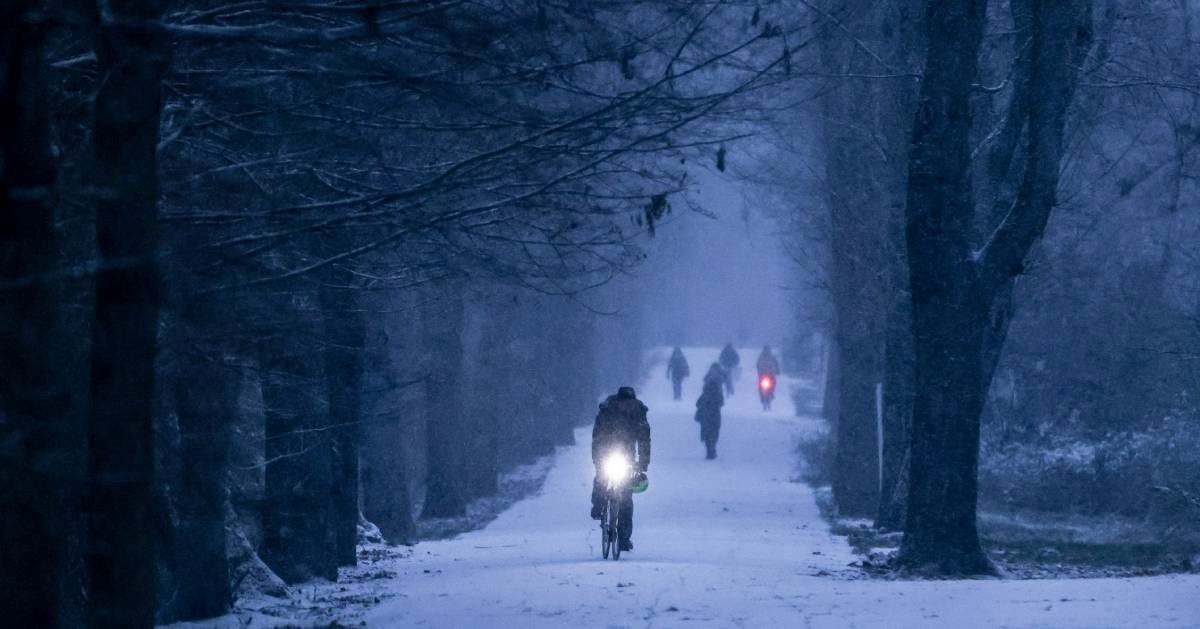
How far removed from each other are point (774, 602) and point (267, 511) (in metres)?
5.71

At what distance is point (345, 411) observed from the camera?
1694cm

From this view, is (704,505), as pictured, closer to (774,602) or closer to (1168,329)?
(1168,329)

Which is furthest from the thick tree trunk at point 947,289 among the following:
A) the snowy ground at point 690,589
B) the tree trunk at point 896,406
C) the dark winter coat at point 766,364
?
the dark winter coat at point 766,364

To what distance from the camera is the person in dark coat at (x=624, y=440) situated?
16672 millimetres

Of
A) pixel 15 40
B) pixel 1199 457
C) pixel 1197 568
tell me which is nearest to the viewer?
pixel 15 40

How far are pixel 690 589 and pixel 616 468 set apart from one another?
4.30 meters

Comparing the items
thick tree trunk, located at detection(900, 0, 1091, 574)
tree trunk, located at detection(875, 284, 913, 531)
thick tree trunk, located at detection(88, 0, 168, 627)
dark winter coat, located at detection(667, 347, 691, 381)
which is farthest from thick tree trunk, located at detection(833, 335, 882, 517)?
dark winter coat, located at detection(667, 347, 691, 381)

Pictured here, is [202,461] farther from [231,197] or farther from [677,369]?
[677,369]

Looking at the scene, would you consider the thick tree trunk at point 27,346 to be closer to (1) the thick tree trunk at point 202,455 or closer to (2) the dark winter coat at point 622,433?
(1) the thick tree trunk at point 202,455

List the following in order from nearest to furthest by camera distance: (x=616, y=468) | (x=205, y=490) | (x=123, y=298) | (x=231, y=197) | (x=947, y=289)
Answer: (x=123, y=298) → (x=231, y=197) → (x=205, y=490) → (x=947, y=289) → (x=616, y=468)

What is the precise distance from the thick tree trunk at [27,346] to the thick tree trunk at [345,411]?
705 cm

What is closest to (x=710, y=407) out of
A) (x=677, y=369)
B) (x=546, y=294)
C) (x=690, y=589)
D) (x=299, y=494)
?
(x=546, y=294)

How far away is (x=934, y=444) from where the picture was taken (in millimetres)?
14445

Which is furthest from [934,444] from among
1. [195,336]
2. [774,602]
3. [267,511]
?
[195,336]
